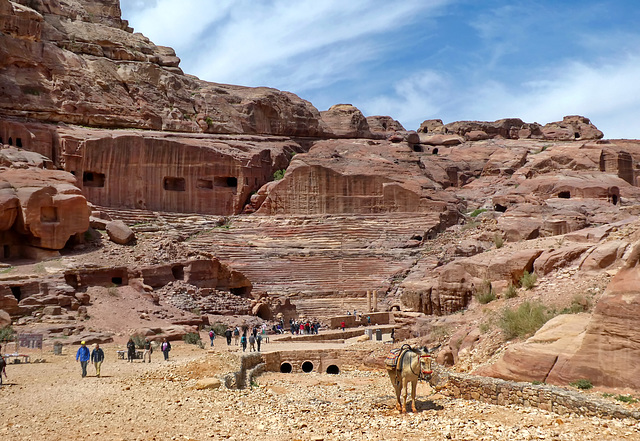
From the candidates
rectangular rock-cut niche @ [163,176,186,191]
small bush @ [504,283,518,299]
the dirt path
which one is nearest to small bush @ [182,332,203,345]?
the dirt path

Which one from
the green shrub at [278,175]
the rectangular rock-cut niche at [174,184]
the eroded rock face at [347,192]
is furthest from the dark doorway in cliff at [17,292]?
the green shrub at [278,175]

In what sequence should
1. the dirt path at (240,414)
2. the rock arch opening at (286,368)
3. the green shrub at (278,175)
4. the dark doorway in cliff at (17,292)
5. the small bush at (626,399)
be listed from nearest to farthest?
the small bush at (626,399) → the dirt path at (240,414) → the rock arch opening at (286,368) → the dark doorway in cliff at (17,292) → the green shrub at (278,175)

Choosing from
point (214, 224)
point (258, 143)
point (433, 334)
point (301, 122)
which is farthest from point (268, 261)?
point (301, 122)

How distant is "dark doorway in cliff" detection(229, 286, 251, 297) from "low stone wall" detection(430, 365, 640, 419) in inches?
798

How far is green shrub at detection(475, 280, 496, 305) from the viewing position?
1677cm

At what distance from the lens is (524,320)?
12484 mm

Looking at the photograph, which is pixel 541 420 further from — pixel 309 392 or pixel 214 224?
pixel 214 224

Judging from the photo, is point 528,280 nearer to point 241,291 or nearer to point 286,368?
point 286,368

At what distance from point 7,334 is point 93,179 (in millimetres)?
21822

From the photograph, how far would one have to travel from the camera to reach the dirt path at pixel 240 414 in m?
9.00

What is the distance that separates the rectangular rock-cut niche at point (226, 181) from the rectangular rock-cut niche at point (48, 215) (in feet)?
54.3

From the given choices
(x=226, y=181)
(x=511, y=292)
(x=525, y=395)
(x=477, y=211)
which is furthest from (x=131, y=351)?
(x=477, y=211)

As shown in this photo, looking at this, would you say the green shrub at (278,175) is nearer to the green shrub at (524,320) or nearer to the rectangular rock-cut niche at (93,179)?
the rectangular rock-cut niche at (93,179)

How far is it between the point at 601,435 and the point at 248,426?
5039 mm
